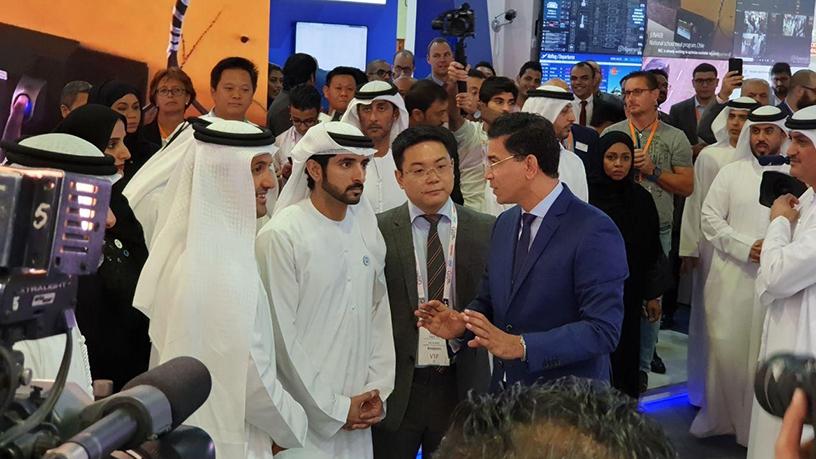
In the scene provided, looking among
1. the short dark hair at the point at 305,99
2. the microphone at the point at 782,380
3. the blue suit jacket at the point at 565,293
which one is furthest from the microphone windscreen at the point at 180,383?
the short dark hair at the point at 305,99

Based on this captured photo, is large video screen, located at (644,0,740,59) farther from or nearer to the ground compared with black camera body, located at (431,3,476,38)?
farther from the ground

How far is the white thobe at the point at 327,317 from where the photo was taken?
3164 mm

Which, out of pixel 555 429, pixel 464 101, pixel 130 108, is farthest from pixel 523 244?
pixel 464 101

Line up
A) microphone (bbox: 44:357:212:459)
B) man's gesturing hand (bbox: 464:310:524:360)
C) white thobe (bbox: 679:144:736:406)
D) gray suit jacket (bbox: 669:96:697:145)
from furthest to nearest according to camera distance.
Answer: gray suit jacket (bbox: 669:96:697:145) → white thobe (bbox: 679:144:736:406) → man's gesturing hand (bbox: 464:310:524:360) → microphone (bbox: 44:357:212:459)

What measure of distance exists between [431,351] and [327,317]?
45 centimetres

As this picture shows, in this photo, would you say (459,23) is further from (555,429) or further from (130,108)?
(555,429)

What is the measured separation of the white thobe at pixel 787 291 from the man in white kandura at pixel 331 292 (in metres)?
1.65

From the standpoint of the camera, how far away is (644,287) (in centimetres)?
535

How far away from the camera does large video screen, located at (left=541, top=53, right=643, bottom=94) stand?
33.8ft

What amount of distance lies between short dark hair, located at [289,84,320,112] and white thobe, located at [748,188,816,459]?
276cm

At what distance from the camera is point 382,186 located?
15.9 feet

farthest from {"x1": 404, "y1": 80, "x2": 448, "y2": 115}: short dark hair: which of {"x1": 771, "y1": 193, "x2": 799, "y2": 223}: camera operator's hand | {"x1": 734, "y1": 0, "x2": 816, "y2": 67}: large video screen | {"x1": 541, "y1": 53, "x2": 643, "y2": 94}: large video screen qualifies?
{"x1": 734, "y1": 0, "x2": 816, "y2": 67}: large video screen

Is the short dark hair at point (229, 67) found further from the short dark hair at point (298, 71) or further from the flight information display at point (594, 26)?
the flight information display at point (594, 26)

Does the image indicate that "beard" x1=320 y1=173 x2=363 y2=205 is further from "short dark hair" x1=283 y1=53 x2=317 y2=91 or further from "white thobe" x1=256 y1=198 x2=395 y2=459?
"short dark hair" x1=283 y1=53 x2=317 y2=91
